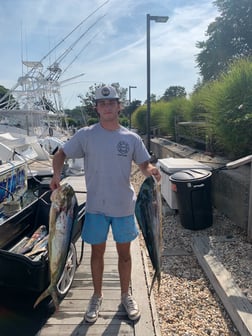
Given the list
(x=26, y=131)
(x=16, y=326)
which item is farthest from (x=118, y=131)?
(x=26, y=131)

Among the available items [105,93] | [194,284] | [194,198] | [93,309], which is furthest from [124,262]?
[194,198]

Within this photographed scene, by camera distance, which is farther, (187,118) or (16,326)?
(187,118)

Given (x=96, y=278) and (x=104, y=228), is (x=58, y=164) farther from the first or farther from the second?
(x=96, y=278)

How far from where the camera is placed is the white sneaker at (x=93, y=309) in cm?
297

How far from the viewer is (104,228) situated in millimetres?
2934

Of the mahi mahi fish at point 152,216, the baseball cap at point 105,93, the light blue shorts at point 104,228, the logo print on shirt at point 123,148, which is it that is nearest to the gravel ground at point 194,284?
the mahi mahi fish at point 152,216

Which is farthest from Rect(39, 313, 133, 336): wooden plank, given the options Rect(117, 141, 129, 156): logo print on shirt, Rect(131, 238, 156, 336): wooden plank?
Rect(117, 141, 129, 156): logo print on shirt

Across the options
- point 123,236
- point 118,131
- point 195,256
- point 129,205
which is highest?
point 118,131

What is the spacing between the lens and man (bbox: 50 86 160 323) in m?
2.81

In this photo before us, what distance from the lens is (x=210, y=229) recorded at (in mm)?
5504

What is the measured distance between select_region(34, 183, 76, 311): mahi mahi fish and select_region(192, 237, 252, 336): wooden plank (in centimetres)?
151

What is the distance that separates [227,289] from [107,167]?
5.62ft

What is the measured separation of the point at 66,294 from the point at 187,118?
10.7 m

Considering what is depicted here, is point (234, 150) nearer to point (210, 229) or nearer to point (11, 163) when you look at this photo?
point (210, 229)
